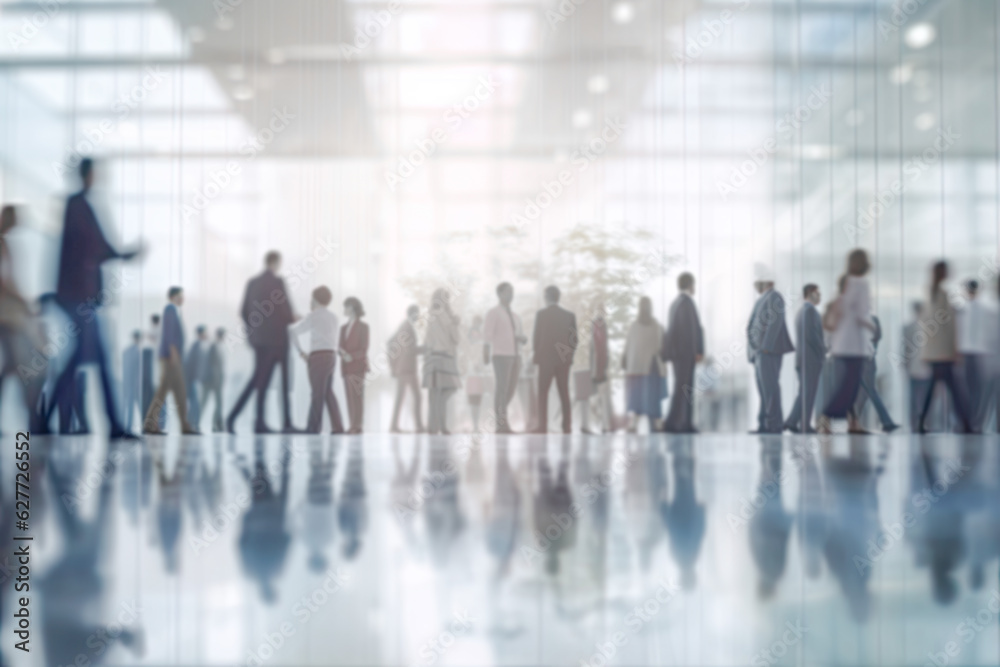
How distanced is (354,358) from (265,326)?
4.89 feet

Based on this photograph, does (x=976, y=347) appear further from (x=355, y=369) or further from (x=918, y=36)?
(x=355, y=369)

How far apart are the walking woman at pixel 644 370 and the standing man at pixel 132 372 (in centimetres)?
555

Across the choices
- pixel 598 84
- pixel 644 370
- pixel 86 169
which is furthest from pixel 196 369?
pixel 598 84

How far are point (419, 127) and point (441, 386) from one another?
308 centimetres

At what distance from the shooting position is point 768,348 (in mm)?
8383

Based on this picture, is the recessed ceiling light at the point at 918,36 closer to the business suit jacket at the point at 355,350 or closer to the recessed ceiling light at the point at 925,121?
the recessed ceiling light at the point at 925,121

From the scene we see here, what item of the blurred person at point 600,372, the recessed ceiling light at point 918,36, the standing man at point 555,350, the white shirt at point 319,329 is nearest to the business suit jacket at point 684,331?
the blurred person at point 600,372

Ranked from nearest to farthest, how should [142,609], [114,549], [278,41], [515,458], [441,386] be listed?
1. [142,609]
2. [114,549]
3. [515,458]
4. [441,386]
5. [278,41]

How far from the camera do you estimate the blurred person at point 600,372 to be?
8758mm

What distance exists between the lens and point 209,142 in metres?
9.19

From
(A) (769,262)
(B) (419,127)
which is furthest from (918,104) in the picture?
(B) (419,127)

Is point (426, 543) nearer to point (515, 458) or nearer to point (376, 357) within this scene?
point (515, 458)

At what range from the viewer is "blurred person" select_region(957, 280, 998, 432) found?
8.58 meters

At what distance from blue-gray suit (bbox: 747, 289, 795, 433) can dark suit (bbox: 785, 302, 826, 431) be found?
0.65 feet
